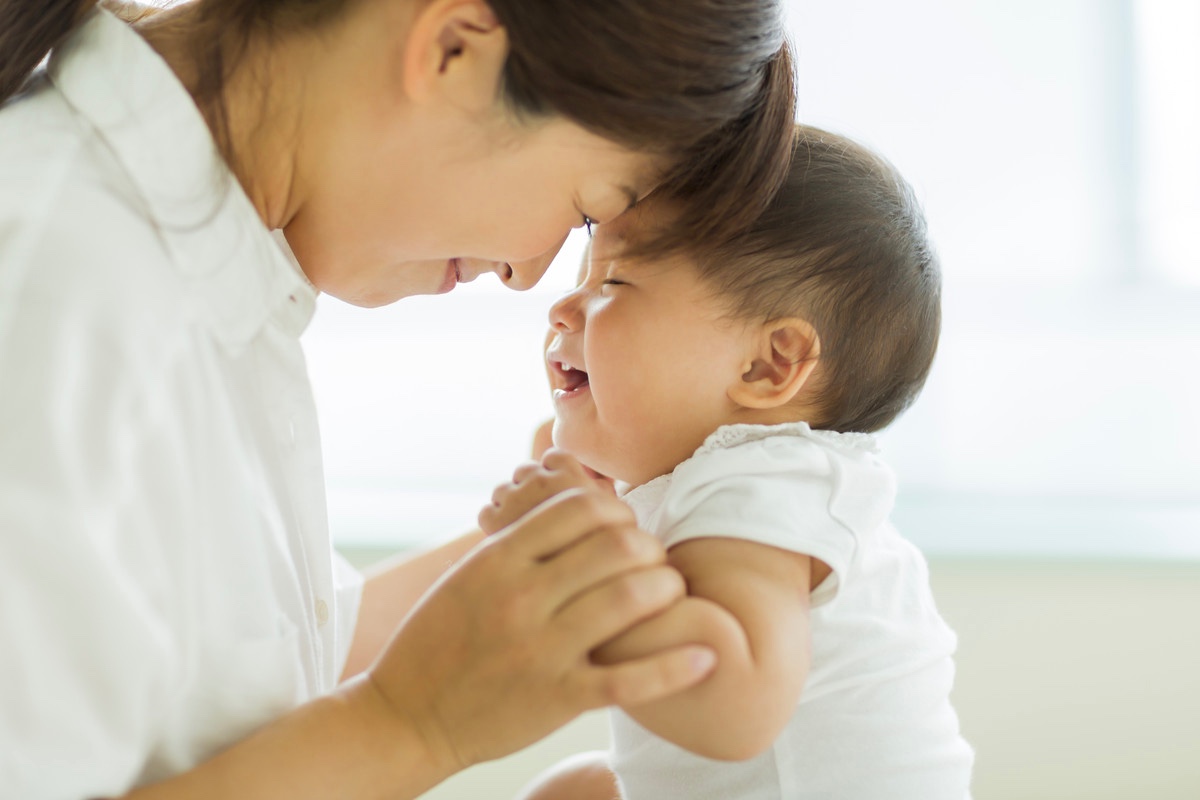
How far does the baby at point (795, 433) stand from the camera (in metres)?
0.95

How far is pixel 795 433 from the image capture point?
1020mm

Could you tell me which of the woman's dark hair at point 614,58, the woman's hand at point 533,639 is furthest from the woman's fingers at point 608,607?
the woman's dark hair at point 614,58

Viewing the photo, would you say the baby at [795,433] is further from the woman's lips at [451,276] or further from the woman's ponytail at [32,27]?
the woman's ponytail at [32,27]

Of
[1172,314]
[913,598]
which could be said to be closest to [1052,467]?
[1172,314]

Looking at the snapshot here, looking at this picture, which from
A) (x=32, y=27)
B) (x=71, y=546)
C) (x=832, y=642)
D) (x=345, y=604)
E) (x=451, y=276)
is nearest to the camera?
(x=71, y=546)

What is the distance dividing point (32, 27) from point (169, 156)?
162 millimetres

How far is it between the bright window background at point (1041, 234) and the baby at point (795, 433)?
0.88 metres

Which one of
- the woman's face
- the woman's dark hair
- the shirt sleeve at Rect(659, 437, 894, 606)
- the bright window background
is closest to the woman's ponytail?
the woman's dark hair

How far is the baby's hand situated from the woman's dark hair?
0.26 meters

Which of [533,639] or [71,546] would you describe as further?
[533,639]

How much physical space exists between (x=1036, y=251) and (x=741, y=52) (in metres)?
1.31

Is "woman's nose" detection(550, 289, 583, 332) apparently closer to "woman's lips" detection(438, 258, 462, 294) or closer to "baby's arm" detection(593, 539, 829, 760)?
"woman's lips" detection(438, 258, 462, 294)

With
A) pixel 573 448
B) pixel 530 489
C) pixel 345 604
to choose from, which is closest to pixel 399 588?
pixel 345 604

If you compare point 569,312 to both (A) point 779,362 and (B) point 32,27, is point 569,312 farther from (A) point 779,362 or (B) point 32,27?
(B) point 32,27
